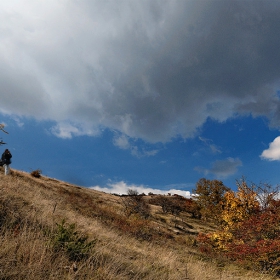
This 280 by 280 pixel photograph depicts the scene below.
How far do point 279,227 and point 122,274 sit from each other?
12132 millimetres

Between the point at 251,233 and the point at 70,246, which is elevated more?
the point at 251,233

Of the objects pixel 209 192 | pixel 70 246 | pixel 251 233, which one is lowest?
pixel 70 246

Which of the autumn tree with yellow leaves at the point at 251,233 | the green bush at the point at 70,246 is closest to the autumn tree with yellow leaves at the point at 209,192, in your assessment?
the autumn tree with yellow leaves at the point at 251,233

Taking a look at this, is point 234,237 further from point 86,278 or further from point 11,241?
point 11,241

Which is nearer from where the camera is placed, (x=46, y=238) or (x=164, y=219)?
(x=46, y=238)

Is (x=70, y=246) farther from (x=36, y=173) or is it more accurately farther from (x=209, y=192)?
(x=209, y=192)

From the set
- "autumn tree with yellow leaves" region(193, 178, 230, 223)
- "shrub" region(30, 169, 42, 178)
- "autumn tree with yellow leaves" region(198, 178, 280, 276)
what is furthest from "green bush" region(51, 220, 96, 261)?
"autumn tree with yellow leaves" region(193, 178, 230, 223)

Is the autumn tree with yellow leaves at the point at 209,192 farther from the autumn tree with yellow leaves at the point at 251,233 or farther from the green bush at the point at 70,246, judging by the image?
the green bush at the point at 70,246

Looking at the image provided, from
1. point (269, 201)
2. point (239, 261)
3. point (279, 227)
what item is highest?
point (269, 201)

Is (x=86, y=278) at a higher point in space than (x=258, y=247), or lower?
lower

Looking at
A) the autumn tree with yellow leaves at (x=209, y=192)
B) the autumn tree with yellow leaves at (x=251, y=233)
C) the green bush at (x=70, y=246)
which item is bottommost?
the green bush at (x=70, y=246)

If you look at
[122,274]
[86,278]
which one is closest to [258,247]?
[122,274]

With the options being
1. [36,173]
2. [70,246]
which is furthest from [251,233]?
[36,173]

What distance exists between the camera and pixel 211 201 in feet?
151
